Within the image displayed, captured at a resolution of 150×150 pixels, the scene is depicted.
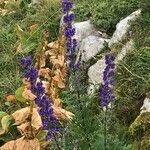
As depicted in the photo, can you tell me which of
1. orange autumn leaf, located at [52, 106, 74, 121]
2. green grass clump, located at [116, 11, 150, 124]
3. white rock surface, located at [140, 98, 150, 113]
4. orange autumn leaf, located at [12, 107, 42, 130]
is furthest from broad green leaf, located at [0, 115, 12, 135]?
white rock surface, located at [140, 98, 150, 113]

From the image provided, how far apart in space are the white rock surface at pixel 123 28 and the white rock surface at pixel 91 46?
0.18 meters

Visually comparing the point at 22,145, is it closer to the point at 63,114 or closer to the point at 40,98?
the point at 63,114

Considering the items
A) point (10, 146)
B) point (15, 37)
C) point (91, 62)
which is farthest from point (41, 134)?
point (15, 37)

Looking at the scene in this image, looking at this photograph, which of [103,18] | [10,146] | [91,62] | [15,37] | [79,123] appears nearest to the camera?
[79,123]

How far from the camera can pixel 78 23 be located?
6.06 m

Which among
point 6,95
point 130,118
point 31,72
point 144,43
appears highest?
point 31,72

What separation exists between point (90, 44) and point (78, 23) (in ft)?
2.04

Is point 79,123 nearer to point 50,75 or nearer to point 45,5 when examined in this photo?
point 50,75

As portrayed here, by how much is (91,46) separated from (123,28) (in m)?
0.44

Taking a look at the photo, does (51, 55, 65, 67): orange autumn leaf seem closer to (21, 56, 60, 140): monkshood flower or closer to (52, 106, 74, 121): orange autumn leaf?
(52, 106, 74, 121): orange autumn leaf

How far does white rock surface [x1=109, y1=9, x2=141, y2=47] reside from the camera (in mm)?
5230

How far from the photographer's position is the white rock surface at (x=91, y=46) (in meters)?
5.44

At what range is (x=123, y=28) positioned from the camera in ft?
17.3

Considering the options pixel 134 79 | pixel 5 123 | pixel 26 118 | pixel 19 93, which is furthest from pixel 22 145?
pixel 134 79
